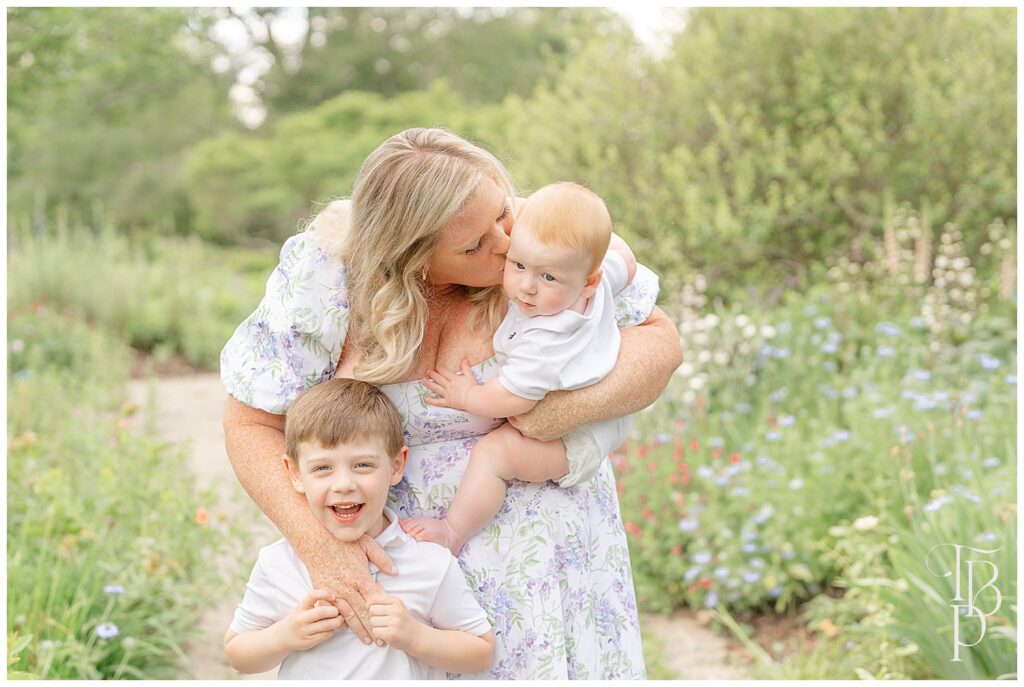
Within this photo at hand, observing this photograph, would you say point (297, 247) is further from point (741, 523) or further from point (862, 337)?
point (862, 337)

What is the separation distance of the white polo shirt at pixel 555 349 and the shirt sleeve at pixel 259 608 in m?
0.58

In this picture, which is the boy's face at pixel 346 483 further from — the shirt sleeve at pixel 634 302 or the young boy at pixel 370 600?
the shirt sleeve at pixel 634 302

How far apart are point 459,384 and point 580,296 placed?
11.1 inches

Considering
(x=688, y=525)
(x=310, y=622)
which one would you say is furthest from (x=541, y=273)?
(x=688, y=525)

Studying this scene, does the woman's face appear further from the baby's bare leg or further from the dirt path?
the dirt path

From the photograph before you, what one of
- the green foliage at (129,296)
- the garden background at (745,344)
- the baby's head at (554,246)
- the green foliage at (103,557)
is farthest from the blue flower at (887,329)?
the green foliage at (129,296)

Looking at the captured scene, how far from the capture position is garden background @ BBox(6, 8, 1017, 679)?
3492 mm

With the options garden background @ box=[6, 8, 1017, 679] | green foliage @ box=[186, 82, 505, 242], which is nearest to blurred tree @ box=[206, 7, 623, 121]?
green foliage @ box=[186, 82, 505, 242]

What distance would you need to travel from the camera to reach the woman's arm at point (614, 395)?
1.96 meters

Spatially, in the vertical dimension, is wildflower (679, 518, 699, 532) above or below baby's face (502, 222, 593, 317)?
below

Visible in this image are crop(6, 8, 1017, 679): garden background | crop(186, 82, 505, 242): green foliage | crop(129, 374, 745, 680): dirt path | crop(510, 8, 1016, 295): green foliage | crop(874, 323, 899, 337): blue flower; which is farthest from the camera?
crop(186, 82, 505, 242): green foliage

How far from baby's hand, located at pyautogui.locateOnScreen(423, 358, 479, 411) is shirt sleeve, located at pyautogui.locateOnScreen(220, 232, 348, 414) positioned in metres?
0.19

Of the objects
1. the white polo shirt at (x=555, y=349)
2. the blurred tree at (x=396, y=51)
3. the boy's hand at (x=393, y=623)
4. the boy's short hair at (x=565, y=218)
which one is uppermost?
the blurred tree at (x=396, y=51)

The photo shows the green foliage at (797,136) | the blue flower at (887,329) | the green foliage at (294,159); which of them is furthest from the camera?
the green foliage at (294,159)
